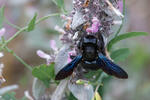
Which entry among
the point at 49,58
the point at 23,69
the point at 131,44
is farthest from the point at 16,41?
the point at 49,58

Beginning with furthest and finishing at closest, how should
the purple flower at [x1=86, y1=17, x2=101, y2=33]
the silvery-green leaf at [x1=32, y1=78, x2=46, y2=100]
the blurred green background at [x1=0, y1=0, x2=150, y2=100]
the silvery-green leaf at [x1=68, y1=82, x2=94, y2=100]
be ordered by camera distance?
1. the blurred green background at [x1=0, y1=0, x2=150, y2=100]
2. the silvery-green leaf at [x1=32, y1=78, x2=46, y2=100]
3. the silvery-green leaf at [x1=68, y1=82, x2=94, y2=100]
4. the purple flower at [x1=86, y1=17, x2=101, y2=33]

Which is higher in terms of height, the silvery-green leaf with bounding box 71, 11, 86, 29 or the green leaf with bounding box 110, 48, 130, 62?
the silvery-green leaf with bounding box 71, 11, 86, 29

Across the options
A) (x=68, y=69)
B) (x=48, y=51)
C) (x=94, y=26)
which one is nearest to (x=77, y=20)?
(x=94, y=26)

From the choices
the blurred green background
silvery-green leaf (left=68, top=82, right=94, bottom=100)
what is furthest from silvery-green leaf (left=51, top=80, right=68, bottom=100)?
the blurred green background

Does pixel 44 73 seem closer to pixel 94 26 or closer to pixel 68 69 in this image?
pixel 68 69

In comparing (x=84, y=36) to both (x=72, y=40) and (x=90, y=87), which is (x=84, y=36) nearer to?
(x=72, y=40)

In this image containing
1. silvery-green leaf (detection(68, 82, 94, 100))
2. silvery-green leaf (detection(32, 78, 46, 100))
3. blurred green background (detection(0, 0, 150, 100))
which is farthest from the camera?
blurred green background (detection(0, 0, 150, 100))

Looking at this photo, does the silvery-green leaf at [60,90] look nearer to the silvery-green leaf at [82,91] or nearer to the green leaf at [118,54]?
the silvery-green leaf at [82,91]

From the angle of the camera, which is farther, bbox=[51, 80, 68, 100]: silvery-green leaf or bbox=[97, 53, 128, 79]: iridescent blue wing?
bbox=[51, 80, 68, 100]: silvery-green leaf

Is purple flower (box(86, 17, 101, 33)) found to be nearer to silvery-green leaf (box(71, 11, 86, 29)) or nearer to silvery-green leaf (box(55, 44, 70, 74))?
silvery-green leaf (box(71, 11, 86, 29))
